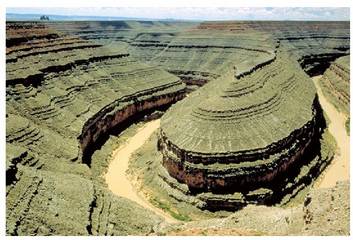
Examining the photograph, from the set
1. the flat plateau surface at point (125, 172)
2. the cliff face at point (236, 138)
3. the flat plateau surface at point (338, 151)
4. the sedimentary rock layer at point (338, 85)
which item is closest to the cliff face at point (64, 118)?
the flat plateau surface at point (125, 172)

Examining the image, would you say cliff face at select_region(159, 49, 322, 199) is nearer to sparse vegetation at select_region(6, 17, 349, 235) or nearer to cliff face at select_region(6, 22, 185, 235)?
sparse vegetation at select_region(6, 17, 349, 235)

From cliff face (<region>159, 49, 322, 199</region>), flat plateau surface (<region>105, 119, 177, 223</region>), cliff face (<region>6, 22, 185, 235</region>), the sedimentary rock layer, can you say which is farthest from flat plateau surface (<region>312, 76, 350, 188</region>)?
cliff face (<region>6, 22, 185, 235</region>)

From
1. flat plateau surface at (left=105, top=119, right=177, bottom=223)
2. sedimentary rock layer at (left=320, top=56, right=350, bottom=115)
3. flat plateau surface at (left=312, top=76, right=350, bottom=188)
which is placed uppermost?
sedimentary rock layer at (left=320, top=56, right=350, bottom=115)

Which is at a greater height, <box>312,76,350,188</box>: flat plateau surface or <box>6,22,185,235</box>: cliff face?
<box>6,22,185,235</box>: cliff face

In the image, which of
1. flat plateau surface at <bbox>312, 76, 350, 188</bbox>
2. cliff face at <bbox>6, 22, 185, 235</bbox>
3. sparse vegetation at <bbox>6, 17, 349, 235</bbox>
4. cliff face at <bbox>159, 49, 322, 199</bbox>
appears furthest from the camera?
flat plateau surface at <bbox>312, 76, 350, 188</bbox>

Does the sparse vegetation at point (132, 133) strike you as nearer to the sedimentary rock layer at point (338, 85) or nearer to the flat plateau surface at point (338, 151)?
the sedimentary rock layer at point (338, 85)

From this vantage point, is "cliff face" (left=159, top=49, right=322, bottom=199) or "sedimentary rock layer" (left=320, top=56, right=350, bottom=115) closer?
"cliff face" (left=159, top=49, right=322, bottom=199)

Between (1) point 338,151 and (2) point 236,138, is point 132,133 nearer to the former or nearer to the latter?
(2) point 236,138

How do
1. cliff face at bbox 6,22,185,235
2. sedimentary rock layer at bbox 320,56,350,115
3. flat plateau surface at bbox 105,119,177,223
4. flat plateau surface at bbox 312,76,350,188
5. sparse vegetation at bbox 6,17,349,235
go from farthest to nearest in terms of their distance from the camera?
sedimentary rock layer at bbox 320,56,350,115 < flat plateau surface at bbox 312,76,350,188 < flat plateau surface at bbox 105,119,177,223 < cliff face at bbox 6,22,185,235 < sparse vegetation at bbox 6,17,349,235
